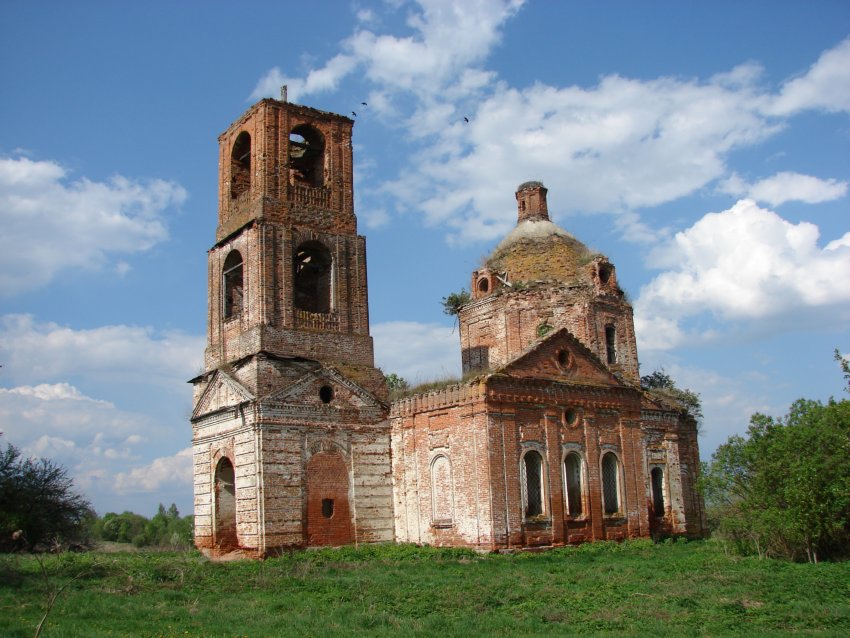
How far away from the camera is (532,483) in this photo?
23125 mm

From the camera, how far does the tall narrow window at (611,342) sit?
96.7 feet

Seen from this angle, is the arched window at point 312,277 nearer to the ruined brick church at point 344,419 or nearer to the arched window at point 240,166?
the ruined brick church at point 344,419

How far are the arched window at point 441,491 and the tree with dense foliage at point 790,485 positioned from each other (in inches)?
272

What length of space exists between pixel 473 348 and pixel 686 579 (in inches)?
580

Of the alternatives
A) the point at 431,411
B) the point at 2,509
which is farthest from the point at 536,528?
the point at 2,509

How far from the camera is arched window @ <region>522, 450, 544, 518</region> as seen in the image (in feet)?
74.5

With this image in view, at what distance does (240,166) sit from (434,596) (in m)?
17.3

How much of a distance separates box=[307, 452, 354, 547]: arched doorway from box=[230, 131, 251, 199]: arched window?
9.64m

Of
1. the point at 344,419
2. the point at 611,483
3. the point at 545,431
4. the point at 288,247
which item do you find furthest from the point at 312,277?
the point at 611,483

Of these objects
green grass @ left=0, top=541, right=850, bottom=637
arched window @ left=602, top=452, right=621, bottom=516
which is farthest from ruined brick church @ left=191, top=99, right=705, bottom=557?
green grass @ left=0, top=541, right=850, bottom=637

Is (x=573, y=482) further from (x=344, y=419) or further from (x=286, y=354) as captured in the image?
(x=286, y=354)

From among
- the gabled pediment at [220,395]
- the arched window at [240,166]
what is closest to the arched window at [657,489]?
the gabled pediment at [220,395]

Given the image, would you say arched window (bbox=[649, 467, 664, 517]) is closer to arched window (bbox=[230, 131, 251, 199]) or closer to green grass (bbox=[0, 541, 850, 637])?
green grass (bbox=[0, 541, 850, 637])

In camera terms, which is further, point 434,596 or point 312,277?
point 312,277
